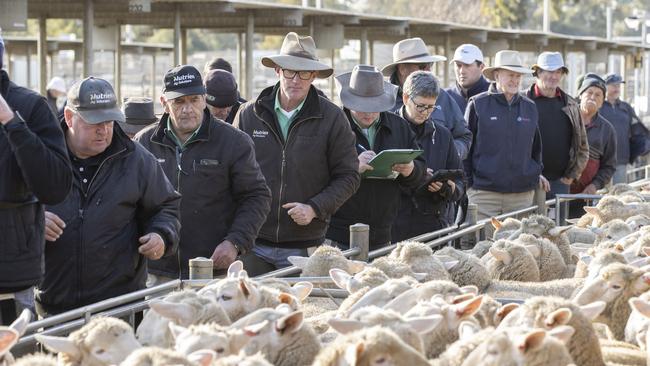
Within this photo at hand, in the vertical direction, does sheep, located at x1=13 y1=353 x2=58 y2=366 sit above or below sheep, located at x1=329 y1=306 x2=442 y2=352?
below

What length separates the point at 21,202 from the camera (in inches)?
213

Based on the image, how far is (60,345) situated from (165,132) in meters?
2.48

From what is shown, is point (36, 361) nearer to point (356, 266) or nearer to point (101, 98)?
point (101, 98)

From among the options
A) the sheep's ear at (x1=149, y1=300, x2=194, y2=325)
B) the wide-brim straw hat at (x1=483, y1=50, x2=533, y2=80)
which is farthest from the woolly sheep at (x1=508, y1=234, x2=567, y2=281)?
the sheep's ear at (x1=149, y1=300, x2=194, y2=325)

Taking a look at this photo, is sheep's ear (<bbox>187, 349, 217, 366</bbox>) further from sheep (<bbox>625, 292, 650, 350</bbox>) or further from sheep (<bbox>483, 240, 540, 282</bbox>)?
sheep (<bbox>483, 240, 540, 282</bbox>)

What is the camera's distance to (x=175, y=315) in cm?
508

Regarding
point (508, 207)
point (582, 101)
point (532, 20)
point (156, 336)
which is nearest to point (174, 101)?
point (156, 336)

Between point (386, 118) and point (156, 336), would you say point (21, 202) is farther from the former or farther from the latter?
point (386, 118)

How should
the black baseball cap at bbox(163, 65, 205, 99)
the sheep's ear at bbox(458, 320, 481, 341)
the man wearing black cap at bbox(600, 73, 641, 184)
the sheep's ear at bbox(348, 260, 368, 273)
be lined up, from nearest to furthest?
the sheep's ear at bbox(458, 320, 481, 341), the sheep's ear at bbox(348, 260, 368, 273), the black baseball cap at bbox(163, 65, 205, 99), the man wearing black cap at bbox(600, 73, 641, 184)

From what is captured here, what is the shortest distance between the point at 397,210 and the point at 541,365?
13.5 ft

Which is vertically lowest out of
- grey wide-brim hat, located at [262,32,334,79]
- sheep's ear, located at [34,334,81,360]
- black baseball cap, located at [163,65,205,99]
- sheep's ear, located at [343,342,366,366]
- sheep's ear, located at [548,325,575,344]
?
sheep's ear, located at [34,334,81,360]

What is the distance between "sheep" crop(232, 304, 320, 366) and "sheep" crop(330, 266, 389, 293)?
107cm

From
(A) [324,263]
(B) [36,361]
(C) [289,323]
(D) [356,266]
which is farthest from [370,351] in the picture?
(A) [324,263]

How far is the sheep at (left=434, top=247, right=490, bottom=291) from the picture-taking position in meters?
6.95
